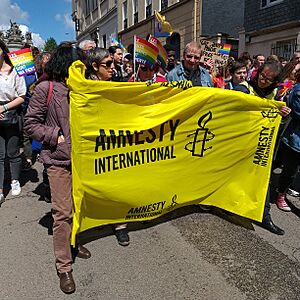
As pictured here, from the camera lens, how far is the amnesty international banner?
8.78 feet

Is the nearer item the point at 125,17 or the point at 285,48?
the point at 285,48

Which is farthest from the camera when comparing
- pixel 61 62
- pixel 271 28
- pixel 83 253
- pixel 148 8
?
pixel 148 8

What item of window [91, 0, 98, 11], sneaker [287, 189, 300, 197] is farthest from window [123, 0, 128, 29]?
sneaker [287, 189, 300, 197]

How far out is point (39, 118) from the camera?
2602 mm

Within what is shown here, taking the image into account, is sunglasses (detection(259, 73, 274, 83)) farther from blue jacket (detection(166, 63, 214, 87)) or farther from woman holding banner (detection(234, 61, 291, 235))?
blue jacket (detection(166, 63, 214, 87))

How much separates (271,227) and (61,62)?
9.03 ft

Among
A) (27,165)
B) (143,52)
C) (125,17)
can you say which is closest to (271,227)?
(143,52)

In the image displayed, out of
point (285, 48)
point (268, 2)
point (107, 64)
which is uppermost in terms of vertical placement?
point (268, 2)

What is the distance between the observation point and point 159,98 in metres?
3.03

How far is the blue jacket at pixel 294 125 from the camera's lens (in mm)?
3766

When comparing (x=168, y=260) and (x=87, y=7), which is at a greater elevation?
(x=87, y=7)

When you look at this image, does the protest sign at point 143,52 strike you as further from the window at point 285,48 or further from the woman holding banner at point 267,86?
the window at point 285,48

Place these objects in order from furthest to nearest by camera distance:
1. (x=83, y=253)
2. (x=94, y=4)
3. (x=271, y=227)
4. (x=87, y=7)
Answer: (x=87, y=7), (x=94, y=4), (x=271, y=227), (x=83, y=253)

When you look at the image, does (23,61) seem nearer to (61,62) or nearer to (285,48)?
(61,62)
